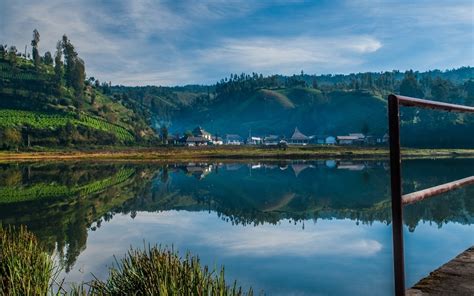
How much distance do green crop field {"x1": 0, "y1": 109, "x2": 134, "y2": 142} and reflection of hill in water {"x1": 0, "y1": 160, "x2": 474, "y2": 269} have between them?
270 feet

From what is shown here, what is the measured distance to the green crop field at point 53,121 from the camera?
435 ft

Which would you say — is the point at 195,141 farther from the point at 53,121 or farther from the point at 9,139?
the point at 9,139

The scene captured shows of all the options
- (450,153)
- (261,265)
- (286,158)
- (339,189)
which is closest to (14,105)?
(286,158)

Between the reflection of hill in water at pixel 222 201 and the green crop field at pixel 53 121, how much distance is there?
82152mm

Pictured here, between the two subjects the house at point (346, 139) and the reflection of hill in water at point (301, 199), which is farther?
the house at point (346, 139)

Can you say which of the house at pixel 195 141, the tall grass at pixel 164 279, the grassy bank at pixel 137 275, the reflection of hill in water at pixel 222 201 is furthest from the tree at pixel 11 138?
the tall grass at pixel 164 279

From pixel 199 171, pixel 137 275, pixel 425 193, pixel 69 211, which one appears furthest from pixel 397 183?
pixel 199 171

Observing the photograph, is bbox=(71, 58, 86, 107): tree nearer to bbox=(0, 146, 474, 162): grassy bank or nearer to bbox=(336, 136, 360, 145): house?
bbox=(0, 146, 474, 162): grassy bank

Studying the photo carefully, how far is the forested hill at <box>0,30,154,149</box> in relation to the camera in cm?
12862

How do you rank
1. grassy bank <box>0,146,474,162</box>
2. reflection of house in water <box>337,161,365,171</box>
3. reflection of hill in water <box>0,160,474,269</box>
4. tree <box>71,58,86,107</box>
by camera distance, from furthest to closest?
tree <box>71,58,86,107</box>
grassy bank <box>0,146,474,162</box>
reflection of house in water <box>337,161,365,171</box>
reflection of hill in water <box>0,160,474,269</box>

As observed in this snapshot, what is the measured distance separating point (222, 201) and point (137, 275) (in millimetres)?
31093

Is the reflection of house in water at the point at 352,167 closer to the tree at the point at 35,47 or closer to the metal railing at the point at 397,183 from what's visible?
the metal railing at the point at 397,183

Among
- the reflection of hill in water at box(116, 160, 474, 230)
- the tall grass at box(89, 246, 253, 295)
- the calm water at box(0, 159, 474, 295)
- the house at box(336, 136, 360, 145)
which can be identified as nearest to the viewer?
the tall grass at box(89, 246, 253, 295)

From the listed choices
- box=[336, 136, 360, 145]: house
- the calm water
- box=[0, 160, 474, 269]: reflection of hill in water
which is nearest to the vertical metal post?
the calm water
